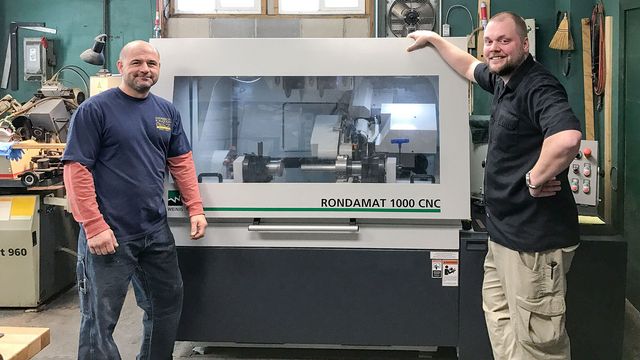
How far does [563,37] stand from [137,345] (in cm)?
371

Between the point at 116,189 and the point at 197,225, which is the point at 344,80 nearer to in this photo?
the point at 197,225

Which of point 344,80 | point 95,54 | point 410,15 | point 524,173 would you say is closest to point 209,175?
point 344,80

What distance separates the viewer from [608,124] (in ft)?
12.3

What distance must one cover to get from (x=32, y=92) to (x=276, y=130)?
149 inches

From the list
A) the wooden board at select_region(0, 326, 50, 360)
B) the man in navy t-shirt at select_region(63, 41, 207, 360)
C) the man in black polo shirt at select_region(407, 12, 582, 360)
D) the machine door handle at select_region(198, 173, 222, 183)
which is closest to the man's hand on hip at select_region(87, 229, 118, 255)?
the man in navy t-shirt at select_region(63, 41, 207, 360)

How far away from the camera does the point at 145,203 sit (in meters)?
2.16

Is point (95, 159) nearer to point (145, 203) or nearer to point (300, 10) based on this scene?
point (145, 203)

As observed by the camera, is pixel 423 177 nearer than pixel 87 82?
Yes

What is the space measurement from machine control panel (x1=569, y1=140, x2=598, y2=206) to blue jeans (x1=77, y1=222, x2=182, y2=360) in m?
1.78

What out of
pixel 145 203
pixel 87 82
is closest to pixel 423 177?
pixel 145 203

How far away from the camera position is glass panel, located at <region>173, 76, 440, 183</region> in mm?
2414

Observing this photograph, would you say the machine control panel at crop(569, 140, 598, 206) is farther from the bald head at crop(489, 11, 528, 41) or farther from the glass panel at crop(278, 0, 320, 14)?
the glass panel at crop(278, 0, 320, 14)

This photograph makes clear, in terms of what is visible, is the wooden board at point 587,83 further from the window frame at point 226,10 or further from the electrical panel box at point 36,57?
the electrical panel box at point 36,57

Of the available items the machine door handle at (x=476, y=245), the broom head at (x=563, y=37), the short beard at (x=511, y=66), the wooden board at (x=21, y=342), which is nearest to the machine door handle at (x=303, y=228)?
the machine door handle at (x=476, y=245)
